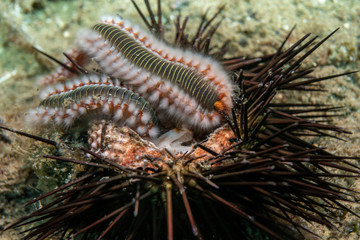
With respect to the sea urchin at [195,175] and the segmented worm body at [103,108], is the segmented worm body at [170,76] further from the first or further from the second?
the segmented worm body at [103,108]

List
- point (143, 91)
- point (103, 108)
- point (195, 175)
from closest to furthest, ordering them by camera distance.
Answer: point (195, 175) < point (103, 108) < point (143, 91)

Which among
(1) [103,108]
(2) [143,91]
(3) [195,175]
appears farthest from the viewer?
(2) [143,91]

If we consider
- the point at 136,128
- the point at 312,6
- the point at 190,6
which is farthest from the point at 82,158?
the point at 312,6

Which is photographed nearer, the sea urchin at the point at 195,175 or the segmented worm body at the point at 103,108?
the sea urchin at the point at 195,175

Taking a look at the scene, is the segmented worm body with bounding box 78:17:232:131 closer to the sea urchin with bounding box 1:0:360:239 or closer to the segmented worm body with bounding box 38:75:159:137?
the sea urchin with bounding box 1:0:360:239

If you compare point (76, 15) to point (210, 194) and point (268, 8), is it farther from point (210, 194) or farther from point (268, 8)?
point (210, 194)

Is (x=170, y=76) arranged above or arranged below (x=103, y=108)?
above

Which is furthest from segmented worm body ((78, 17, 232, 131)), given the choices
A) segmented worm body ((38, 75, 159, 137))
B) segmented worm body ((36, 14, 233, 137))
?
segmented worm body ((38, 75, 159, 137))

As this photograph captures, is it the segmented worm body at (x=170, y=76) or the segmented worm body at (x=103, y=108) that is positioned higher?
the segmented worm body at (x=170, y=76)

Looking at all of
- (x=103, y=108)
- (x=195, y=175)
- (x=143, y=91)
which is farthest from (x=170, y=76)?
(x=195, y=175)

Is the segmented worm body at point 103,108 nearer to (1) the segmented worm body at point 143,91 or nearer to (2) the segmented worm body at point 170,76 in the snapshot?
(1) the segmented worm body at point 143,91

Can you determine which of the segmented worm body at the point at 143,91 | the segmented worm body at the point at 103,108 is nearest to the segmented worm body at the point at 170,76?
the segmented worm body at the point at 143,91

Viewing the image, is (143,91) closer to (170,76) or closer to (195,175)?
(170,76)

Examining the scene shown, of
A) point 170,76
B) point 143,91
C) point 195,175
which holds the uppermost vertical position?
point 170,76
